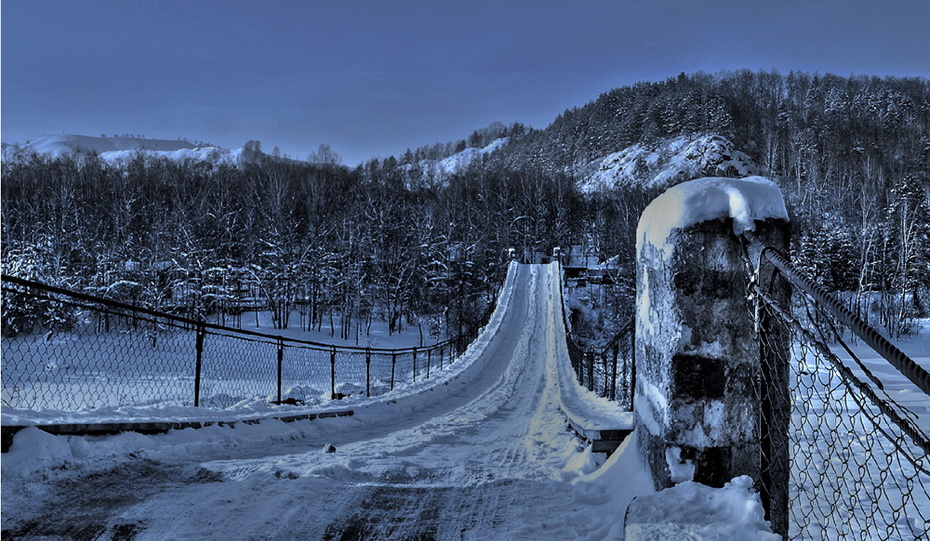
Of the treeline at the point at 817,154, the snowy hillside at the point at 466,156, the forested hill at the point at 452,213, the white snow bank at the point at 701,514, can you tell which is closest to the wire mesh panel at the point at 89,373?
the white snow bank at the point at 701,514

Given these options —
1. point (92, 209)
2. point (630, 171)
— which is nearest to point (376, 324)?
point (92, 209)

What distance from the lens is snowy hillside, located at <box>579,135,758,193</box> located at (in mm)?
97938

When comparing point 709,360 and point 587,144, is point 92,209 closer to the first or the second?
point 709,360

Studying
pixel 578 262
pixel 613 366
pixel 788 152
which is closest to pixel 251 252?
pixel 578 262

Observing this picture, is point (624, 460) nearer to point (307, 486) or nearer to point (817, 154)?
point (307, 486)

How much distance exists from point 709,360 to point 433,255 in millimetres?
48288

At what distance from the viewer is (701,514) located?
274cm

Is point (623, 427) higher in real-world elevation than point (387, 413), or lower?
higher

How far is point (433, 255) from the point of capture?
5116 cm

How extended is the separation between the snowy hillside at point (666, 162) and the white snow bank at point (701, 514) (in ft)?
315

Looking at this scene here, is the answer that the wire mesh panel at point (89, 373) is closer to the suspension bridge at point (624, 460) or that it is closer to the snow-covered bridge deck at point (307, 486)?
the snow-covered bridge deck at point (307, 486)

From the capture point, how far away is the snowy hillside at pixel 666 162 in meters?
97.9

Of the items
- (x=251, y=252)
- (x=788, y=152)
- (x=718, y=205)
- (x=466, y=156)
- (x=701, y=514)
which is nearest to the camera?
(x=701, y=514)

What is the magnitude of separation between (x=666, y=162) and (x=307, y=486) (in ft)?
359
